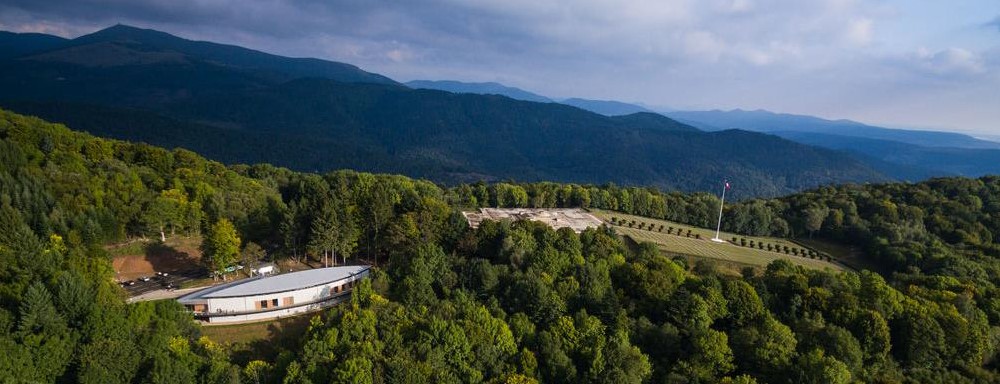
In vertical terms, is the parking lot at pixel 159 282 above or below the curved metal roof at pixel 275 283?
below

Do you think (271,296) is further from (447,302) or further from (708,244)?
(708,244)

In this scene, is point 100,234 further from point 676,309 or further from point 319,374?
point 676,309

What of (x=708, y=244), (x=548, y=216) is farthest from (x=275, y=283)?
(x=708, y=244)

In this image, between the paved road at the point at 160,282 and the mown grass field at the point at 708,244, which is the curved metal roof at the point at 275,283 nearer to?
the paved road at the point at 160,282

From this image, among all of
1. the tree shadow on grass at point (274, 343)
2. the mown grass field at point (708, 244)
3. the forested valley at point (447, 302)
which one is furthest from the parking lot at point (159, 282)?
the mown grass field at point (708, 244)

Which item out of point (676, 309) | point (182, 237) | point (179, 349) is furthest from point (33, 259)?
point (676, 309)

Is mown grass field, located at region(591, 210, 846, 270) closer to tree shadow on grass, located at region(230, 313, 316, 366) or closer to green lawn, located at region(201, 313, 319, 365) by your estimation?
tree shadow on grass, located at region(230, 313, 316, 366)
